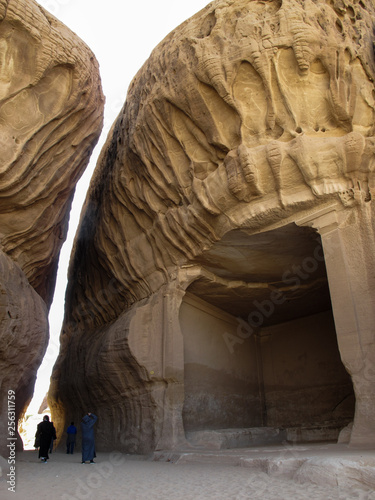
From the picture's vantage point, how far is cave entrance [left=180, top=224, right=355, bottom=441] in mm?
9125

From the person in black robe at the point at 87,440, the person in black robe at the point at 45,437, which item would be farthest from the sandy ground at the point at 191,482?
the person in black robe at the point at 45,437

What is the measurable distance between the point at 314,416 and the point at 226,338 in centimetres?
299

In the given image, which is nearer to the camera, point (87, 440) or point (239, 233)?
point (87, 440)

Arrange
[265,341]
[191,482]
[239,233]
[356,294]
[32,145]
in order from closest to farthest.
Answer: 1. [191,482]
2. [356,294]
3. [239,233]
4. [32,145]
5. [265,341]

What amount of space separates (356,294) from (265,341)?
6659mm

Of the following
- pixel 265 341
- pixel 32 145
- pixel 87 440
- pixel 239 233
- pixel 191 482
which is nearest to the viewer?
pixel 191 482

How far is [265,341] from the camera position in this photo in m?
12.6

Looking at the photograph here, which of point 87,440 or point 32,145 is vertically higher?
point 32,145

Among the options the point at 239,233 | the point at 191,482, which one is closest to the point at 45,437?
the point at 191,482

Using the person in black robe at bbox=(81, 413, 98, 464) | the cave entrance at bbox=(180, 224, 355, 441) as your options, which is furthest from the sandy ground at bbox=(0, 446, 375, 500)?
the cave entrance at bbox=(180, 224, 355, 441)

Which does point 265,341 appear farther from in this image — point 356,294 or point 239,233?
point 356,294

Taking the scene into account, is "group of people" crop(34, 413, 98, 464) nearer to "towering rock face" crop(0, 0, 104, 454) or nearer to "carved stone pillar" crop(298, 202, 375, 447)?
"towering rock face" crop(0, 0, 104, 454)

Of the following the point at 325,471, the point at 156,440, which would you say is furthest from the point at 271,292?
the point at 325,471

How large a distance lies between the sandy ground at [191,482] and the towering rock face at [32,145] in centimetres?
280
